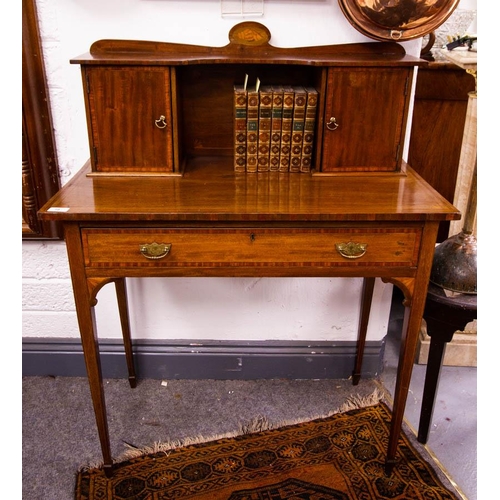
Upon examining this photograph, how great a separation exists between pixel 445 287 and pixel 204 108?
3.61 feet

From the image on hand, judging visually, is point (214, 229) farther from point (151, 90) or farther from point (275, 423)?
point (275, 423)

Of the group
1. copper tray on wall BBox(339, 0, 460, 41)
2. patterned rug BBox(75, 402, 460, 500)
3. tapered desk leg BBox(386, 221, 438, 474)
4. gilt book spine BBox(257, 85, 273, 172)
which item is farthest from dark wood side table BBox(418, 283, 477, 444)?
copper tray on wall BBox(339, 0, 460, 41)

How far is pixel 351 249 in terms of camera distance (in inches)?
59.7

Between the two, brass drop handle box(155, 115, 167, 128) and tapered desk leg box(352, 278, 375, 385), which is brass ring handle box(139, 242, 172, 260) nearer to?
brass drop handle box(155, 115, 167, 128)

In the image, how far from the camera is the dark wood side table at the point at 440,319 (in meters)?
1.74

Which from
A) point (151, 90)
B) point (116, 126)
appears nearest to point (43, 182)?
point (116, 126)

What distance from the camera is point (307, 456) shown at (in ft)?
6.52

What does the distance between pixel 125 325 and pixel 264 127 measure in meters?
1.11

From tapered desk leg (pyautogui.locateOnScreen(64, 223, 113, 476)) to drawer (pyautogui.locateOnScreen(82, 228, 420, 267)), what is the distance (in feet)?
0.10

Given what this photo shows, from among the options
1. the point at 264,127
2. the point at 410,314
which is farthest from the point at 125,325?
the point at 410,314

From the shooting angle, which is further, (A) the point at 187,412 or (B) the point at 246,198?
(A) the point at 187,412

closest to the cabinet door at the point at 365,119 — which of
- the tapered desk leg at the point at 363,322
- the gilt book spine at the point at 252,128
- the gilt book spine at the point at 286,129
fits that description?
the gilt book spine at the point at 286,129

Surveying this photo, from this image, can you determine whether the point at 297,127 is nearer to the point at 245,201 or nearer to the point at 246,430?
the point at 245,201

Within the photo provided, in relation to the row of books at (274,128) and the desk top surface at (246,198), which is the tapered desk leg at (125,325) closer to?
the desk top surface at (246,198)
